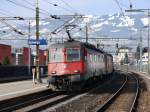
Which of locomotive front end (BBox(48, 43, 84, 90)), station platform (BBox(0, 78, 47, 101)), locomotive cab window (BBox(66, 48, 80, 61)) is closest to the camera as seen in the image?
station platform (BBox(0, 78, 47, 101))

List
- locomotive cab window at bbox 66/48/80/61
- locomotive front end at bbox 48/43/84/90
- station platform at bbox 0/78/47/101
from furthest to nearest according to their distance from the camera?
locomotive cab window at bbox 66/48/80/61 → locomotive front end at bbox 48/43/84/90 → station platform at bbox 0/78/47/101

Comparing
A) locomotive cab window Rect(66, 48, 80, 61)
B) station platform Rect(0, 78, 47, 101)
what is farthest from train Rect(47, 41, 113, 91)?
station platform Rect(0, 78, 47, 101)

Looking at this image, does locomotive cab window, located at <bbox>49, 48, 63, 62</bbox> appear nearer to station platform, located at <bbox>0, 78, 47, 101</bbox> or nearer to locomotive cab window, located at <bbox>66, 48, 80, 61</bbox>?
locomotive cab window, located at <bbox>66, 48, 80, 61</bbox>

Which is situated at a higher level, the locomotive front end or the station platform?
the locomotive front end

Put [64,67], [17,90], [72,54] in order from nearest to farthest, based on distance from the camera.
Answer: [64,67], [72,54], [17,90]

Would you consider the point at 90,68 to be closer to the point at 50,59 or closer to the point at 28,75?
the point at 50,59

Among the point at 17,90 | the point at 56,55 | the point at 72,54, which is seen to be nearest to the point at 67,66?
the point at 72,54

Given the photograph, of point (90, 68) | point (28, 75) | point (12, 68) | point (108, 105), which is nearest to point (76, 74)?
point (90, 68)

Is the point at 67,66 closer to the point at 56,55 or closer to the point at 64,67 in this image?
the point at 64,67

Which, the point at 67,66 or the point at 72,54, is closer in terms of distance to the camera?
the point at 67,66

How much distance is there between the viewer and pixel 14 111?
19.1m

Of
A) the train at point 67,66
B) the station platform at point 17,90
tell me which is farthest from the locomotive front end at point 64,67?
the station platform at point 17,90

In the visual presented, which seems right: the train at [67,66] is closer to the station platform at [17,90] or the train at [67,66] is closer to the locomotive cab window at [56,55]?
the locomotive cab window at [56,55]

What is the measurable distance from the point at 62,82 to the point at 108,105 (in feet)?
21.0
